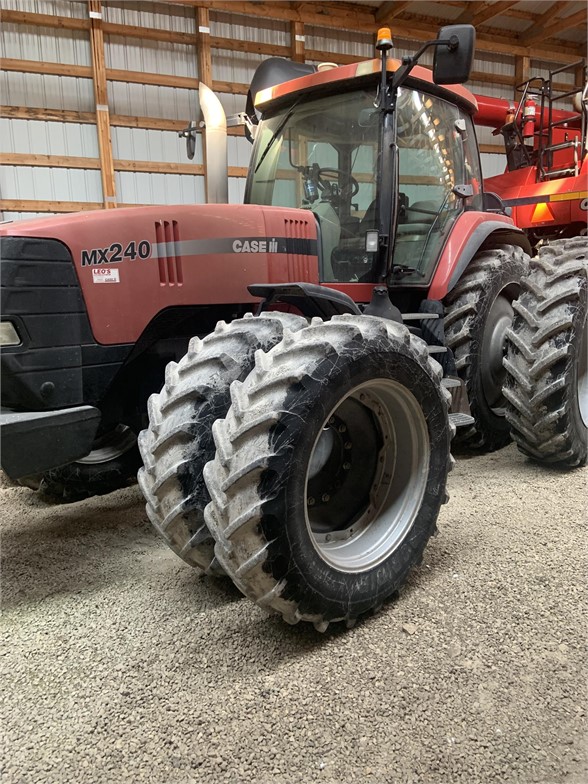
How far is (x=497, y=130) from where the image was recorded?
7.28 m

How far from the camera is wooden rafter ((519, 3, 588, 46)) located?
907 centimetres

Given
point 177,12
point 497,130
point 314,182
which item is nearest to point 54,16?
point 177,12

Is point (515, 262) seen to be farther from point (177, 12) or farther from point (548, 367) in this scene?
point (177, 12)

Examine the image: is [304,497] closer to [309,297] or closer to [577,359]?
[309,297]

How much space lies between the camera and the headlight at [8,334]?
6.67 ft

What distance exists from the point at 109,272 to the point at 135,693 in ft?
4.69

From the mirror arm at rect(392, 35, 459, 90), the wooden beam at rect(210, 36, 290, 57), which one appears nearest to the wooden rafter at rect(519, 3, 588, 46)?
the wooden beam at rect(210, 36, 290, 57)

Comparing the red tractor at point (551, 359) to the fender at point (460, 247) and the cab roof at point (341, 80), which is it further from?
the cab roof at point (341, 80)

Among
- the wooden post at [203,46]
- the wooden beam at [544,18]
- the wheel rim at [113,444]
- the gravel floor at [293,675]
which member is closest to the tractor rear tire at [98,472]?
the wheel rim at [113,444]

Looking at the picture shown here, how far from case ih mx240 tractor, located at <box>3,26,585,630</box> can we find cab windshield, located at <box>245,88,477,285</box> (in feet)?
0.04

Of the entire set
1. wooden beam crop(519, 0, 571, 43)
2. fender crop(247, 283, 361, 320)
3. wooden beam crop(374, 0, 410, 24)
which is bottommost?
fender crop(247, 283, 361, 320)

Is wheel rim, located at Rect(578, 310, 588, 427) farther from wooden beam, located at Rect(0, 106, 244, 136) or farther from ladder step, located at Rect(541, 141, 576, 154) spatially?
wooden beam, located at Rect(0, 106, 244, 136)

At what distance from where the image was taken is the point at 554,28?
30.4 feet

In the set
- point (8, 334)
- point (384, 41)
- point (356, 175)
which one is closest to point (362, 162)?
point (356, 175)
